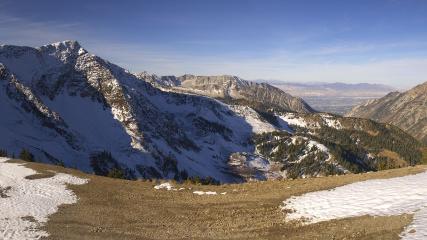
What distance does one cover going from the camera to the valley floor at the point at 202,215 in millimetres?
33375

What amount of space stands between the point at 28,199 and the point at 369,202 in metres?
33.9

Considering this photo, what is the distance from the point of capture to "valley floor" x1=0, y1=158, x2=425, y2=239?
33375 mm

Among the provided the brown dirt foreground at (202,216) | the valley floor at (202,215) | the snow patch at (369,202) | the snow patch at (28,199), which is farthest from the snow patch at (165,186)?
the snow patch at (369,202)

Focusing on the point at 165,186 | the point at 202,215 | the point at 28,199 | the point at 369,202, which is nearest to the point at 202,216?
the point at 202,215

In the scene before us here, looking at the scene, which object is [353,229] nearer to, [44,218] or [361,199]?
[361,199]

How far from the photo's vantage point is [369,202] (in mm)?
38062

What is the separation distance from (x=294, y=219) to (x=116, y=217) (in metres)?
16.4

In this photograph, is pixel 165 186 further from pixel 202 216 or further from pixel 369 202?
pixel 369 202

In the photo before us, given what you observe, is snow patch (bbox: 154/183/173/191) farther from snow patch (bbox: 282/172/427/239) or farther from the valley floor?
snow patch (bbox: 282/172/427/239)

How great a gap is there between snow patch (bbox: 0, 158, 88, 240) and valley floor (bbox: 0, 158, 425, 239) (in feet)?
3.80

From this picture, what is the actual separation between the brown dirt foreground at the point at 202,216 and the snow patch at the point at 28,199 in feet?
4.09

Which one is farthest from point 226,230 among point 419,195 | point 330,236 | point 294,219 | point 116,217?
point 419,195

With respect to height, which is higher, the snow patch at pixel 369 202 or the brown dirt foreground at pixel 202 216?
the snow patch at pixel 369 202

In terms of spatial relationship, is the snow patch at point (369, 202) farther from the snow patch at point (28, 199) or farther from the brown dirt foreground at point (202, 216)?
the snow patch at point (28, 199)
